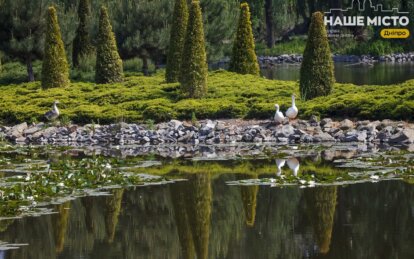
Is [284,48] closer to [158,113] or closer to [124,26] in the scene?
[124,26]

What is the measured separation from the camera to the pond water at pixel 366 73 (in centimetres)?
4744

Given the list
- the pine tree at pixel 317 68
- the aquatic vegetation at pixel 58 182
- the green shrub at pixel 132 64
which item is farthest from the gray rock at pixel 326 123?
the green shrub at pixel 132 64

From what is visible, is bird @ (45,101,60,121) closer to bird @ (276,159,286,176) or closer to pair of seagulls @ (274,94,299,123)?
pair of seagulls @ (274,94,299,123)

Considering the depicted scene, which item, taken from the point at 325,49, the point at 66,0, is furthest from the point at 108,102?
the point at 66,0

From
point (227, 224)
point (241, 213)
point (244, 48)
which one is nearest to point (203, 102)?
point (244, 48)

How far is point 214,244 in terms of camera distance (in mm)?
14109

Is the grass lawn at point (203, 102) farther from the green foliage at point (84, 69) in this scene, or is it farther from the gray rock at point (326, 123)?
the green foliage at point (84, 69)

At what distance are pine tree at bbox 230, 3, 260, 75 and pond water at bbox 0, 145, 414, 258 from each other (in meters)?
15.0

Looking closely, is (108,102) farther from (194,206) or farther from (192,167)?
(194,206)

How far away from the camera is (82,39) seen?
45.1m

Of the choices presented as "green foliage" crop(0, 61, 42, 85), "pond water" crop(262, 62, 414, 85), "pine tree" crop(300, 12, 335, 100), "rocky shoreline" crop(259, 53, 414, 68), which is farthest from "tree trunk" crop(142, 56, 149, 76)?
"rocky shoreline" crop(259, 53, 414, 68)

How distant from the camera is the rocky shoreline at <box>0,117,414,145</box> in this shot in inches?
1011

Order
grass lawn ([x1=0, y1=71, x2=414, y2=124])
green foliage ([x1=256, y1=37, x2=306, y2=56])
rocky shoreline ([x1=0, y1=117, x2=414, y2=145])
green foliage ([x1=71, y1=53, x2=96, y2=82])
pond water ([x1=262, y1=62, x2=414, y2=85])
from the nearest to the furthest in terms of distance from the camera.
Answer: rocky shoreline ([x1=0, y1=117, x2=414, y2=145])
grass lawn ([x1=0, y1=71, x2=414, y2=124])
green foliage ([x1=71, y1=53, x2=96, y2=82])
pond water ([x1=262, y1=62, x2=414, y2=85])
green foliage ([x1=256, y1=37, x2=306, y2=56])

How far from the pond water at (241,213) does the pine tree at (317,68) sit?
767 centimetres
